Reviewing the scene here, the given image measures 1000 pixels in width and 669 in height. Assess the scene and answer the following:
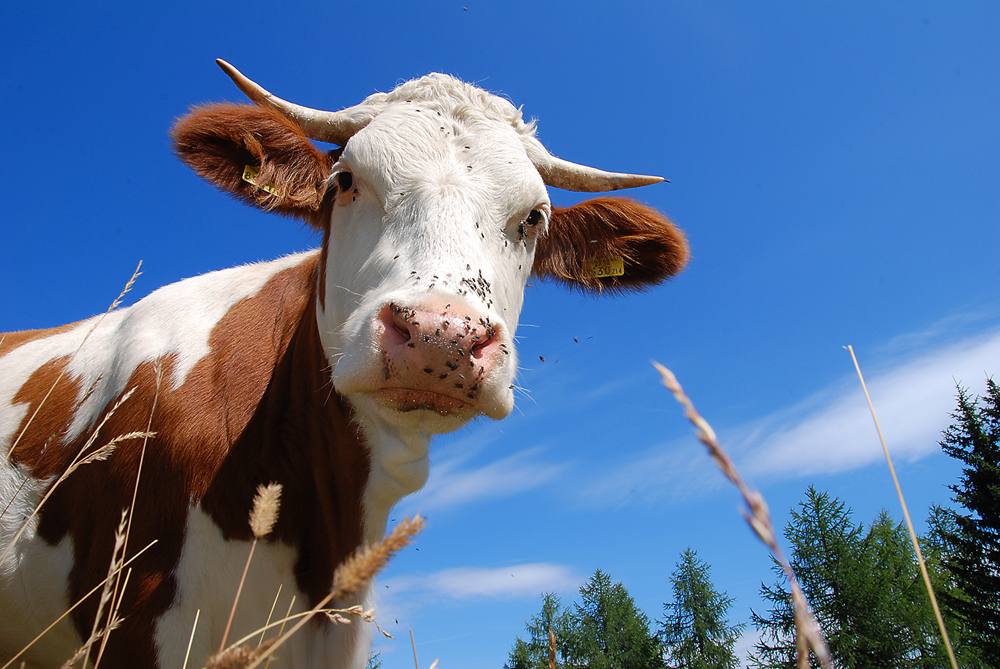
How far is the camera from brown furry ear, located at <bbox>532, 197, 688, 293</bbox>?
427cm

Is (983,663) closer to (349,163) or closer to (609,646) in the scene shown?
(609,646)

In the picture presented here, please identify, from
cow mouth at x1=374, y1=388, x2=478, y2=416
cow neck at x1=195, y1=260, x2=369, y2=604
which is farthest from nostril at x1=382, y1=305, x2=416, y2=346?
cow neck at x1=195, y1=260, x2=369, y2=604

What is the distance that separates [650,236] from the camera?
436cm

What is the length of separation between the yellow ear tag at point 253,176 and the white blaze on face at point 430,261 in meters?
0.48

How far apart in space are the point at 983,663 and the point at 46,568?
36607 millimetres

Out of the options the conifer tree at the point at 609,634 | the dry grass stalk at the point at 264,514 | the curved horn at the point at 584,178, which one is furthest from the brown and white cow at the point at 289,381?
the conifer tree at the point at 609,634

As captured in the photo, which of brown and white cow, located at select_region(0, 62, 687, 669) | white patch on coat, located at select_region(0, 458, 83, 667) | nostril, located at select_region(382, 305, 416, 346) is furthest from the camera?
white patch on coat, located at select_region(0, 458, 83, 667)

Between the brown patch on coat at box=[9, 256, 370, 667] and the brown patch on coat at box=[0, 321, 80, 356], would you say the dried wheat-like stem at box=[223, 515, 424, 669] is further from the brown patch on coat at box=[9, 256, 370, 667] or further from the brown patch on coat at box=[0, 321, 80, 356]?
the brown patch on coat at box=[0, 321, 80, 356]

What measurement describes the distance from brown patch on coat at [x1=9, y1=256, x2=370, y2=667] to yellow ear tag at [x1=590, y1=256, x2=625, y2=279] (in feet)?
7.14

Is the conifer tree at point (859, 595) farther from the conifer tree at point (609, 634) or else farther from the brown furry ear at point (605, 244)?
the brown furry ear at point (605, 244)

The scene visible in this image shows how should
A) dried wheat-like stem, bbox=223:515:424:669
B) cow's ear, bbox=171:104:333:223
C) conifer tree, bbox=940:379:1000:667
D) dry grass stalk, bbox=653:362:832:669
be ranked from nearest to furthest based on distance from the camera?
1. dry grass stalk, bbox=653:362:832:669
2. dried wheat-like stem, bbox=223:515:424:669
3. cow's ear, bbox=171:104:333:223
4. conifer tree, bbox=940:379:1000:667

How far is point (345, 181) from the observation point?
126 inches

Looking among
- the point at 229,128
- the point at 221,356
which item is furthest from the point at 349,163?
the point at 221,356

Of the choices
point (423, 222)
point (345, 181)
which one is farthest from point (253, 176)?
point (423, 222)
